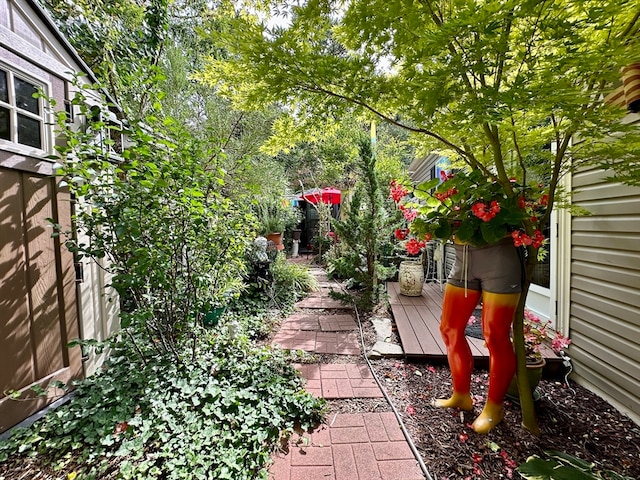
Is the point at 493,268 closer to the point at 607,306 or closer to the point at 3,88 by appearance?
the point at 607,306

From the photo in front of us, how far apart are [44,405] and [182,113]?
12.7 feet

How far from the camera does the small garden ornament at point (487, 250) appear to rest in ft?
4.89

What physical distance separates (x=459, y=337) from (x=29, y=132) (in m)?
3.02

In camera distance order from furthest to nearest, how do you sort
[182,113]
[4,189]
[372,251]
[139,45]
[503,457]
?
[182,113] → [372,251] → [139,45] → [4,189] → [503,457]

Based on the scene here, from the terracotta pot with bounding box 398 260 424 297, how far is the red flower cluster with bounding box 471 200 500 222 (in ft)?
9.65

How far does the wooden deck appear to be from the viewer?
2.46 meters

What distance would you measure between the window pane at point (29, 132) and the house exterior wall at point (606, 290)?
12.0ft

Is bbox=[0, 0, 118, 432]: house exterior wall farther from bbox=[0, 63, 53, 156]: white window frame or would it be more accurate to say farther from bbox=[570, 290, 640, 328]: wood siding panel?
bbox=[570, 290, 640, 328]: wood siding panel

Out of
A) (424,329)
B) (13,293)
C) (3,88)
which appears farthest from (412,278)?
(3,88)

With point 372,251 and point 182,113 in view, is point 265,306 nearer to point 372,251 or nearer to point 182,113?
point 372,251

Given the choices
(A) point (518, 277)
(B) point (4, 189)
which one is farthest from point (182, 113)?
(A) point (518, 277)

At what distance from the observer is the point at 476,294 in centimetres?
173

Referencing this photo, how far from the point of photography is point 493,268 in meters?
1.61

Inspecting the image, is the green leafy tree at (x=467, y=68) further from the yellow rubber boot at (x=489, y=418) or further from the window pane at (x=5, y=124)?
the window pane at (x=5, y=124)
